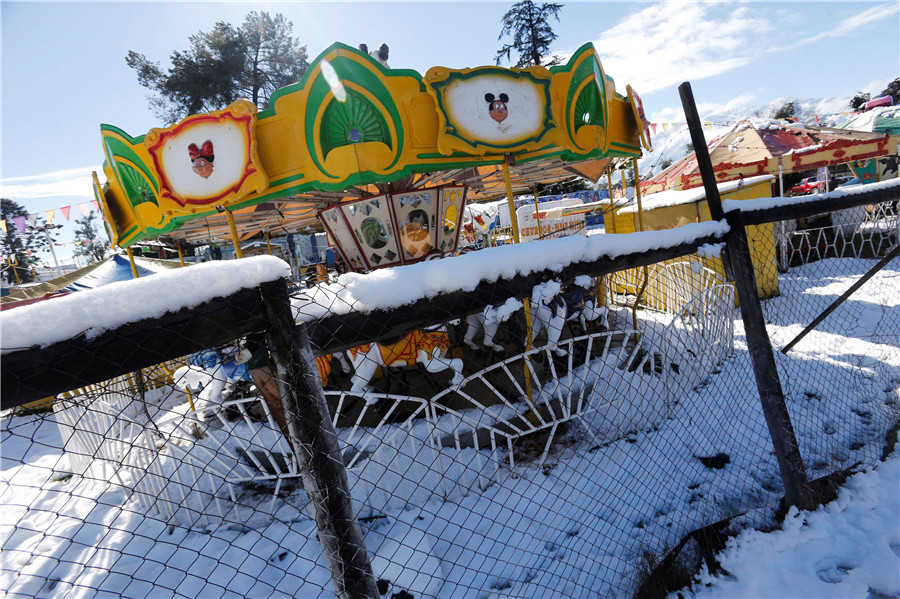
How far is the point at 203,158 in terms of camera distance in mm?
4289

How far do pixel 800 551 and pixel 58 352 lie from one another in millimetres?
2753

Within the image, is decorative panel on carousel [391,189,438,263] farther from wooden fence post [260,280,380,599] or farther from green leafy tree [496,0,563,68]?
green leafy tree [496,0,563,68]

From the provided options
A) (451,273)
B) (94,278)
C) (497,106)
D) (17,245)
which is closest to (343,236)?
(497,106)

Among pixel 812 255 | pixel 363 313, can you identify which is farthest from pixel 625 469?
pixel 812 255

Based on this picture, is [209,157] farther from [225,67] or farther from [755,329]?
[225,67]

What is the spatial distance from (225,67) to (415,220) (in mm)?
17292

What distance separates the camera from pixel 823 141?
9547 millimetres

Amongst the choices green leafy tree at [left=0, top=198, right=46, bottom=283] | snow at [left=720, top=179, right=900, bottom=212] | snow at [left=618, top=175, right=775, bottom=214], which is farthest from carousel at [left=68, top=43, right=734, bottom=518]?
green leafy tree at [left=0, top=198, right=46, bottom=283]

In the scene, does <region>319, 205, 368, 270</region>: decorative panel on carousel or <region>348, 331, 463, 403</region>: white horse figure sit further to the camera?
<region>319, 205, 368, 270</region>: decorative panel on carousel

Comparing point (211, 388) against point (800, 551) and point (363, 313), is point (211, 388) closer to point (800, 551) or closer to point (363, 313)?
point (363, 313)

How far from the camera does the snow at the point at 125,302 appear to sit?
31.0 inches

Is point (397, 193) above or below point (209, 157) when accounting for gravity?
below

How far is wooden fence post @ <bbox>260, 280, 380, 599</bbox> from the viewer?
1026 mm

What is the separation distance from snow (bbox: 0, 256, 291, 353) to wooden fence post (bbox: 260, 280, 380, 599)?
63mm
